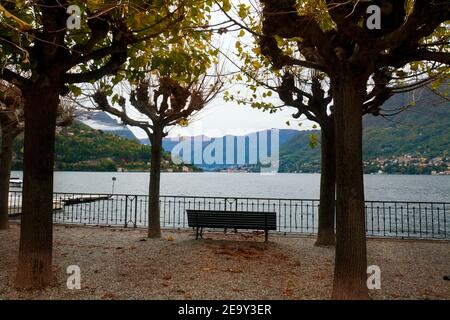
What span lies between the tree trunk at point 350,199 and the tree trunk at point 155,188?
24.2ft

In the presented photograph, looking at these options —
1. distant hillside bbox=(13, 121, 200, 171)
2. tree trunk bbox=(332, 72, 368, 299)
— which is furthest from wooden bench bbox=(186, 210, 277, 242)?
distant hillside bbox=(13, 121, 200, 171)

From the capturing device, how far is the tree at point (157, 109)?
37.2ft

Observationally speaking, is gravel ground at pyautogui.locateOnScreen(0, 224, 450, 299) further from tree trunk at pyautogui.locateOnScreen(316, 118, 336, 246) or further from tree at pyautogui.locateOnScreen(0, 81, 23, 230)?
tree at pyautogui.locateOnScreen(0, 81, 23, 230)

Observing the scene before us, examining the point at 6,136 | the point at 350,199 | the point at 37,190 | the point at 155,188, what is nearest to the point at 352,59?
the point at 350,199

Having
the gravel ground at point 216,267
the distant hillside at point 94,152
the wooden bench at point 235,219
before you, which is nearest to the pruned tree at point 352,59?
the gravel ground at point 216,267

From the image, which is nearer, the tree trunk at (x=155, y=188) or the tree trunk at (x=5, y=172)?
the tree trunk at (x=155, y=188)

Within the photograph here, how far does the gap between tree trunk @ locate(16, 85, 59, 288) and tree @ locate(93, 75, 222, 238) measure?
510 cm

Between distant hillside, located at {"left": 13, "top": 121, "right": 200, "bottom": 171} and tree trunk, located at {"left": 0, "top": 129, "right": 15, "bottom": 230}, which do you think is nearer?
tree trunk, located at {"left": 0, "top": 129, "right": 15, "bottom": 230}

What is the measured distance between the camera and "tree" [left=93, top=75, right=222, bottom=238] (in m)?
11.3

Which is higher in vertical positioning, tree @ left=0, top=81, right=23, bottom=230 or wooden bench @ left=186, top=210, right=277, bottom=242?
tree @ left=0, top=81, right=23, bottom=230

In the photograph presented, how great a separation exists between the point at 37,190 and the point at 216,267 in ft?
12.4

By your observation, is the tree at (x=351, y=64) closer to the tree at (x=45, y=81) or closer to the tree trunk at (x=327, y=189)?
the tree at (x=45, y=81)

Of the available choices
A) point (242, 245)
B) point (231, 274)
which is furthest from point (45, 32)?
point (242, 245)
